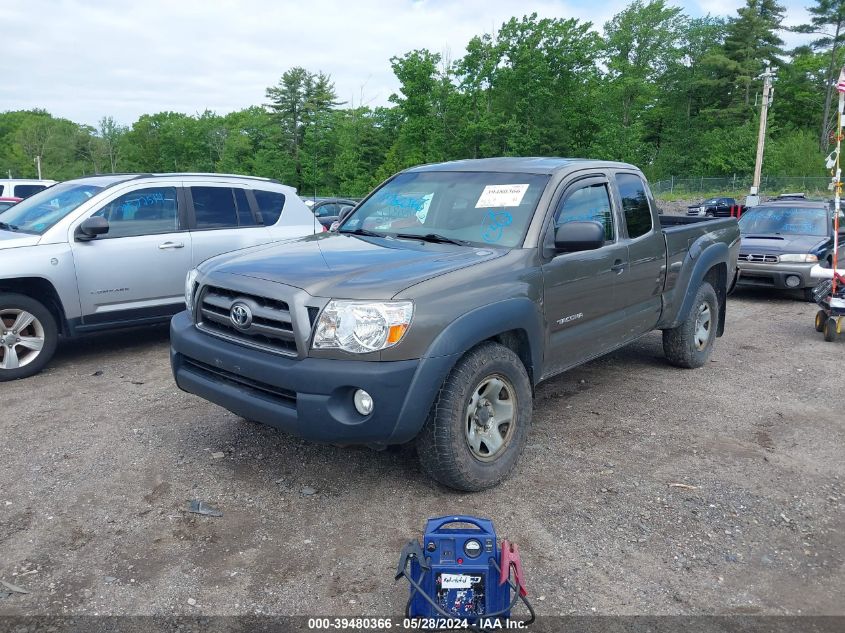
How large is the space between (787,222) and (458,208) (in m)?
9.67

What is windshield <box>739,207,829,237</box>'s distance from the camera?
11.8m

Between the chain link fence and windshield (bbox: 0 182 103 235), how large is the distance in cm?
4317

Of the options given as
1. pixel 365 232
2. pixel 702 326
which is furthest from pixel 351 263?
pixel 702 326

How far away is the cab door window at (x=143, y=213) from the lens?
6672 mm

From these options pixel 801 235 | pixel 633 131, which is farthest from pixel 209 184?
pixel 633 131

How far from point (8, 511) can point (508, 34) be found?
1948 inches

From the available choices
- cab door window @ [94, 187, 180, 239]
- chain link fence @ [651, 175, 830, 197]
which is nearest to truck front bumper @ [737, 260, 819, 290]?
cab door window @ [94, 187, 180, 239]

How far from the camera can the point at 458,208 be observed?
4676mm

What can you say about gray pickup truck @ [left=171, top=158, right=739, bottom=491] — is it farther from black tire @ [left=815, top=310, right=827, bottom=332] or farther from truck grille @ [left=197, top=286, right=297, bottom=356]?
black tire @ [left=815, top=310, right=827, bottom=332]

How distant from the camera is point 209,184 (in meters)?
7.47

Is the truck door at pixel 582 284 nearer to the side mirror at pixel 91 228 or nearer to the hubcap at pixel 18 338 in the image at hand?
the side mirror at pixel 91 228

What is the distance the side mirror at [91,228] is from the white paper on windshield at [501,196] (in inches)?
145

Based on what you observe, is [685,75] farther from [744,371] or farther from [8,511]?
[8,511]

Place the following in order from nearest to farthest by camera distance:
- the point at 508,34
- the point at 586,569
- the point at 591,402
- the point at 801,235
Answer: the point at 586,569 → the point at 591,402 → the point at 801,235 → the point at 508,34
